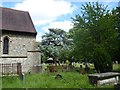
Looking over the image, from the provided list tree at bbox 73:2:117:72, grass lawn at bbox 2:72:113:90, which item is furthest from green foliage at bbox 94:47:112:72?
grass lawn at bbox 2:72:113:90

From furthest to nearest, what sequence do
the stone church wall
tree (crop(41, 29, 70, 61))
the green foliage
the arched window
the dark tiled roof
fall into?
tree (crop(41, 29, 70, 61)), the dark tiled roof, the stone church wall, the arched window, the green foliage

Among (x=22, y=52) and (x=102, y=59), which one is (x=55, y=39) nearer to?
(x=22, y=52)

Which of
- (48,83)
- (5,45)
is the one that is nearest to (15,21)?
(5,45)

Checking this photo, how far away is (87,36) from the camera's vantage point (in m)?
26.7

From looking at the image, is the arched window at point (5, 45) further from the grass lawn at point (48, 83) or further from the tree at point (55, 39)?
the tree at point (55, 39)

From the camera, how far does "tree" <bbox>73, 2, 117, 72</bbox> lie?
75.7ft

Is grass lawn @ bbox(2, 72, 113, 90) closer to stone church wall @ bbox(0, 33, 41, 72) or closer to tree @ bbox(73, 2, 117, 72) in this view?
tree @ bbox(73, 2, 117, 72)

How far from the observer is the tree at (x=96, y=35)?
75.7 feet

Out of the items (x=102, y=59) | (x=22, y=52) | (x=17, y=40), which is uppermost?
(x=17, y=40)

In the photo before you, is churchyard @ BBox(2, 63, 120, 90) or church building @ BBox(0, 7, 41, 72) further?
church building @ BBox(0, 7, 41, 72)

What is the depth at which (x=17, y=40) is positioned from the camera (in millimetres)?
31125

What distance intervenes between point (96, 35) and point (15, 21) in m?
12.5

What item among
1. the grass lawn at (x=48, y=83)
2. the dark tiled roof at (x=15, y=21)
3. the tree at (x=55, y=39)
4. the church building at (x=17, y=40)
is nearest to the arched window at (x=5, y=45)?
the church building at (x=17, y=40)

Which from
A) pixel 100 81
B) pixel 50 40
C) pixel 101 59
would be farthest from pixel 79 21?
pixel 50 40
